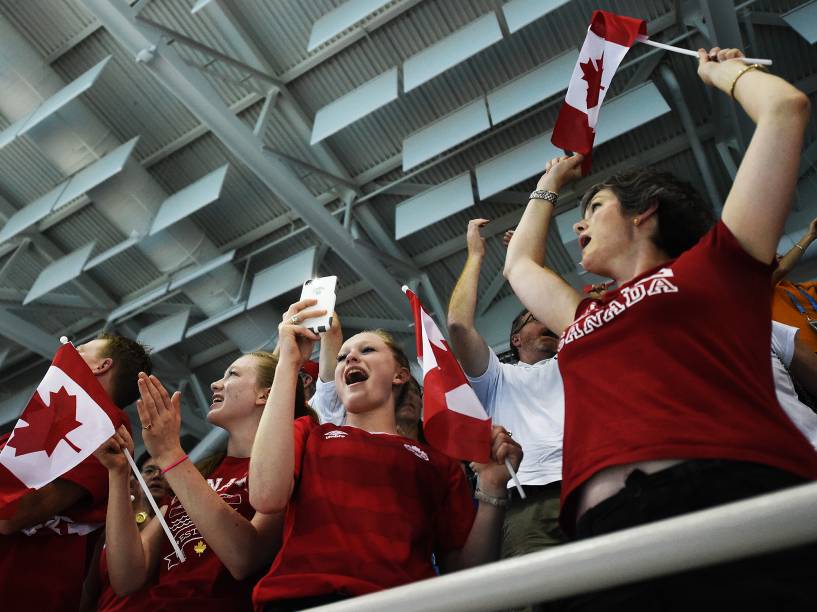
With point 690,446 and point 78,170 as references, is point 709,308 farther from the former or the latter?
point 78,170

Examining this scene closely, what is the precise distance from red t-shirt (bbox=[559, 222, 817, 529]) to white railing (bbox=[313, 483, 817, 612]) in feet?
0.90

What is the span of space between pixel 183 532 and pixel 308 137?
13.9ft

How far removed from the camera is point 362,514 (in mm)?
1433

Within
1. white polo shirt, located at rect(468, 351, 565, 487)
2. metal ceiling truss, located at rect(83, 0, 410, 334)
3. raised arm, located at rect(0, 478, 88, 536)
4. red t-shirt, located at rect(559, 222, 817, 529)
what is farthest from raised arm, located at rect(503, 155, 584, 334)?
metal ceiling truss, located at rect(83, 0, 410, 334)

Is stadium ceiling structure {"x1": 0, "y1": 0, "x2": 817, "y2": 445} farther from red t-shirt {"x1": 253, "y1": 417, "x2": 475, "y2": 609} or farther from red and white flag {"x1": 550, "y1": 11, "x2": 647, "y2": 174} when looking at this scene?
red t-shirt {"x1": 253, "y1": 417, "x2": 475, "y2": 609}

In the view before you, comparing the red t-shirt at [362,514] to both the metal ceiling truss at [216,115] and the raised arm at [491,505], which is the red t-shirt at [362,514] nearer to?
the raised arm at [491,505]

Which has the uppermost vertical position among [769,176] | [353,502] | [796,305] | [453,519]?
[769,176]

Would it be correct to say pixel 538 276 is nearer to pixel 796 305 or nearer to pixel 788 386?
pixel 788 386

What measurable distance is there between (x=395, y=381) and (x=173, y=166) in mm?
4704

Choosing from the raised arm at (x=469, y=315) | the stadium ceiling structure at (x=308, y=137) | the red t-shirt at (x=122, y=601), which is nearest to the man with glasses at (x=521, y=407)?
the raised arm at (x=469, y=315)

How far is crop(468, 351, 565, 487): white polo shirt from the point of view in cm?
197

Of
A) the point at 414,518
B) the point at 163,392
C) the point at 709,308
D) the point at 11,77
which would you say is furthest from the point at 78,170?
the point at 709,308

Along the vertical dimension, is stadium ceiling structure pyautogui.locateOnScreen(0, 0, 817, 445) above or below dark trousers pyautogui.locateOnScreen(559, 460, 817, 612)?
below

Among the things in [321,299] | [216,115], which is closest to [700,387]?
[321,299]
